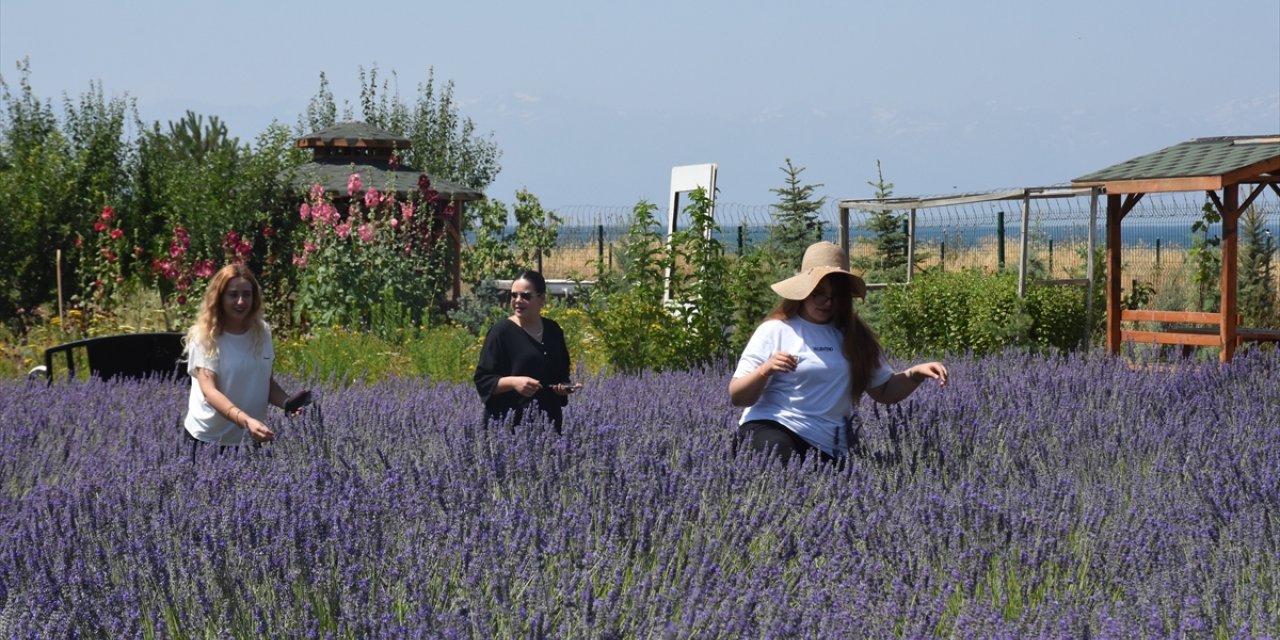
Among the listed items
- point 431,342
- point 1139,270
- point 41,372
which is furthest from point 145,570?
point 1139,270

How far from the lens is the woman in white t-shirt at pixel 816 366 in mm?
5102

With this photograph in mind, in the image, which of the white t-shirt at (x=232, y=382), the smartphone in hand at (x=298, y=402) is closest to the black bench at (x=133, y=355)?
the white t-shirt at (x=232, y=382)

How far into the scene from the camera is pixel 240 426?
5.30m

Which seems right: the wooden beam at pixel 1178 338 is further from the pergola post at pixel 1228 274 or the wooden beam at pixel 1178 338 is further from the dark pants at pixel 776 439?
the dark pants at pixel 776 439

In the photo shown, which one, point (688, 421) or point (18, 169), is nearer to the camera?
point (688, 421)

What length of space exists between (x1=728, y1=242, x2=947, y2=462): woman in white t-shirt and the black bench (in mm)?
4471

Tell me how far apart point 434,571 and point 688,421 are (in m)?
2.87

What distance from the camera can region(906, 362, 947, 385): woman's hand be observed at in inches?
193

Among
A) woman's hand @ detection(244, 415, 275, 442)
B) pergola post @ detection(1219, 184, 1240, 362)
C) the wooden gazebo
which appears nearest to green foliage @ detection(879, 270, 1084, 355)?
pergola post @ detection(1219, 184, 1240, 362)

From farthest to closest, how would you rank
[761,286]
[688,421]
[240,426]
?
[761,286] → [688,421] → [240,426]

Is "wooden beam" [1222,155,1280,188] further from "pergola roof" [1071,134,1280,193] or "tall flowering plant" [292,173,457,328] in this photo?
"tall flowering plant" [292,173,457,328]

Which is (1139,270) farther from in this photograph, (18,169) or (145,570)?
(145,570)

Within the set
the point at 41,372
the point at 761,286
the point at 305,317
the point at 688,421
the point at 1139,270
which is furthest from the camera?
the point at 1139,270

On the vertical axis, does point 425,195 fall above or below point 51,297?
above
